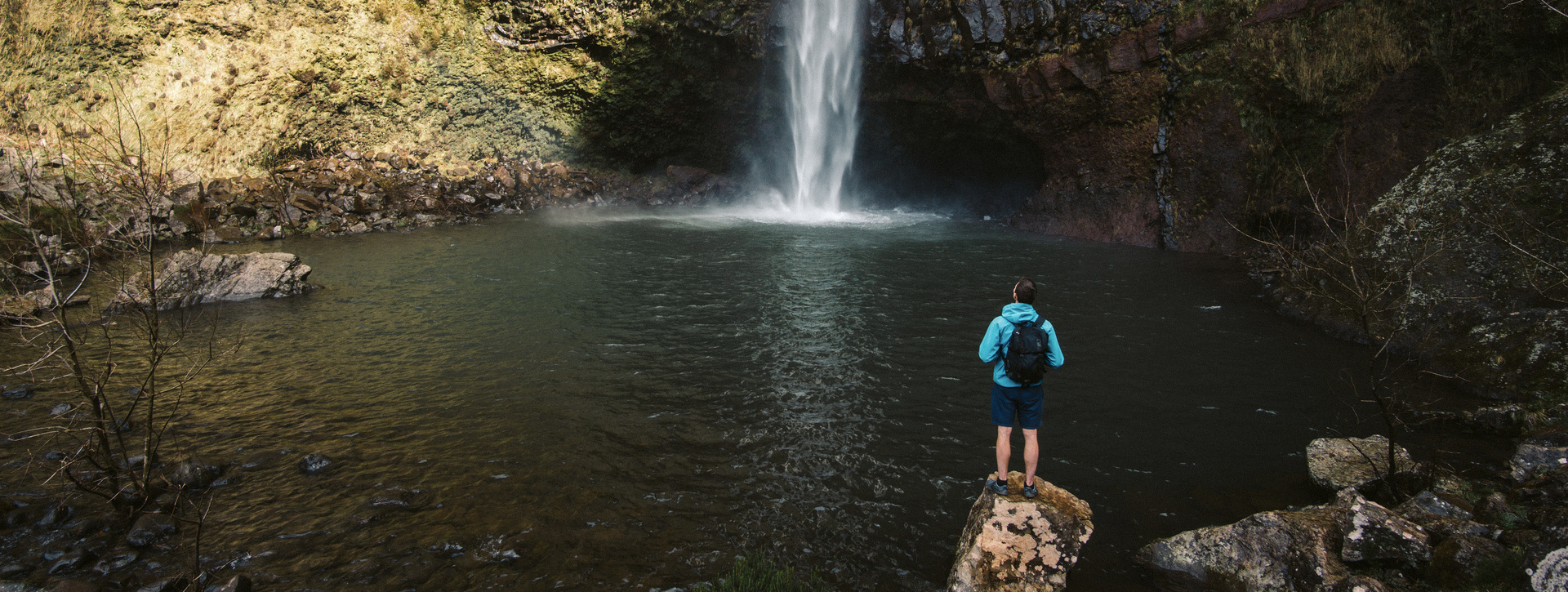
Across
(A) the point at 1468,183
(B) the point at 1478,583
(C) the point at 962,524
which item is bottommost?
(C) the point at 962,524

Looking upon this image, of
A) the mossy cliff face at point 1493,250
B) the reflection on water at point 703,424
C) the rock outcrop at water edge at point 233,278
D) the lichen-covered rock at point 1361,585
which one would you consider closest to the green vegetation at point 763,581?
the reflection on water at point 703,424

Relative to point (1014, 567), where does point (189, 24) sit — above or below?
above

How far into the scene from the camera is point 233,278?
581 inches

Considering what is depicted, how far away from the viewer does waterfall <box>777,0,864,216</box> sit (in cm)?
2698

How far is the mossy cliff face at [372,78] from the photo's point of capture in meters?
22.7

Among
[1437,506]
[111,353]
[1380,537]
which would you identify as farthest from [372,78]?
[1437,506]

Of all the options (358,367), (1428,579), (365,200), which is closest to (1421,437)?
(1428,579)

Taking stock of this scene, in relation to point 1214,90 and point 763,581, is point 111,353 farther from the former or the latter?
point 1214,90

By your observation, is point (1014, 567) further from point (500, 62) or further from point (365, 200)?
point (500, 62)

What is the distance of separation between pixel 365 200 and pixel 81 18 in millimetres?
9732

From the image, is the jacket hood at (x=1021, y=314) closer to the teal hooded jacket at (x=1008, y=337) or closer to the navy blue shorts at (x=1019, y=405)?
the teal hooded jacket at (x=1008, y=337)

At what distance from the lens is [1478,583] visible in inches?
167

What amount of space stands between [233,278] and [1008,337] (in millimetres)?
16203

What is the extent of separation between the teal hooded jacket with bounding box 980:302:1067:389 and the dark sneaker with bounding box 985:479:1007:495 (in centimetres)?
86
